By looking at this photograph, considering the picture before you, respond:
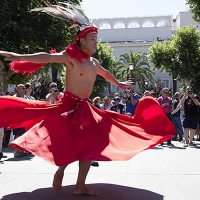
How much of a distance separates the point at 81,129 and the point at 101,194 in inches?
34.1

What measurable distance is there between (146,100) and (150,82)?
164 ft

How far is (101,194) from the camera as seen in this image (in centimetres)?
457

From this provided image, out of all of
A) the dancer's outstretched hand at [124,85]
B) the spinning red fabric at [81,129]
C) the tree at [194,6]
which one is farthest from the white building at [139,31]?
the spinning red fabric at [81,129]

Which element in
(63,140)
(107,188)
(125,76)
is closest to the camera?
(63,140)

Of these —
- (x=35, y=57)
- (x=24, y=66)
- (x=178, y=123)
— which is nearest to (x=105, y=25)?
(x=178, y=123)

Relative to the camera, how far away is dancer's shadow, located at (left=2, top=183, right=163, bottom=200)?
4410 mm

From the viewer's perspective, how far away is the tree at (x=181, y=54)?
105 ft

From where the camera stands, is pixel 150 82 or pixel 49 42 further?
pixel 150 82

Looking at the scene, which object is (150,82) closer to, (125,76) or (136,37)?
(125,76)

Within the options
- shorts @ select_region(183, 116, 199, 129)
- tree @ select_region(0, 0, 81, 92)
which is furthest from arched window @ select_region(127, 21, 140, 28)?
shorts @ select_region(183, 116, 199, 129)

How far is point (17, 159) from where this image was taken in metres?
8.24

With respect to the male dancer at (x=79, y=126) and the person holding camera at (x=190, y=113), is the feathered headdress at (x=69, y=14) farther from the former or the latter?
the person holding camera at (x=190, y=113)

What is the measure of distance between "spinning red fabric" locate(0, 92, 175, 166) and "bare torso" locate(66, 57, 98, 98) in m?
0.09

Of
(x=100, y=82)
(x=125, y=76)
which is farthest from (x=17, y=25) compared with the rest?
(x=125, y=76)
